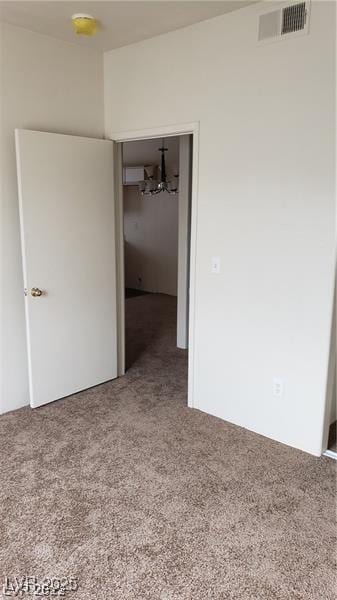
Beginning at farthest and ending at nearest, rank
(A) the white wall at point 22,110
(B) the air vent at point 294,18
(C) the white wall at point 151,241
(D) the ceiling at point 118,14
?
(C) the white wall at point 151,241 < (A) the white wall at point 22,110 < (D) the ceiling at point 118,14 < (B) the air vent at point 294,18

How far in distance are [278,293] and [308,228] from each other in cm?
44

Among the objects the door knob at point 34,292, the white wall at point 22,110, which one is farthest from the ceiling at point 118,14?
the door knob at point 34,292

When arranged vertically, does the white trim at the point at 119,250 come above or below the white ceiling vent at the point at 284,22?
below

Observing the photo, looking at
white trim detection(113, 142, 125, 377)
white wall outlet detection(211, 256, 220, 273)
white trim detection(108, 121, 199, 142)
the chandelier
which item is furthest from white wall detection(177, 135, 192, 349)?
the chandelier

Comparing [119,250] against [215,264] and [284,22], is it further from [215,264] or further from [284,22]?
[284,22]

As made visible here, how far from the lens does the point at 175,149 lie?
22.4ft

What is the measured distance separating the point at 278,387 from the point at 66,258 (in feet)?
5.88

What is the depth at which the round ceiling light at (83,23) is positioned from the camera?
8.88 ft

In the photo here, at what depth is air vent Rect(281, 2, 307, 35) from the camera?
242 cm

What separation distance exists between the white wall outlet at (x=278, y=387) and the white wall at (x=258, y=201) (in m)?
0.04

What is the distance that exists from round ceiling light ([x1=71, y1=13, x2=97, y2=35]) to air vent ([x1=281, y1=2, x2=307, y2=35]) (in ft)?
3.83

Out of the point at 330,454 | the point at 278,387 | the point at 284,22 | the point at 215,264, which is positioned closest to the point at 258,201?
the point at 215,264

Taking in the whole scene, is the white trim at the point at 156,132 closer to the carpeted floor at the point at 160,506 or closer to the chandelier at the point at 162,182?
the carpeted floor at the point at 160,506

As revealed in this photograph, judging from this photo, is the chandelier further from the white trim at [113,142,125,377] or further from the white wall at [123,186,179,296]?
the white trim at [113,142,125,377]
